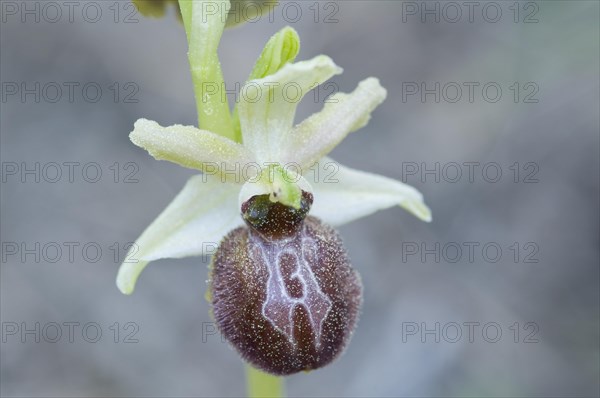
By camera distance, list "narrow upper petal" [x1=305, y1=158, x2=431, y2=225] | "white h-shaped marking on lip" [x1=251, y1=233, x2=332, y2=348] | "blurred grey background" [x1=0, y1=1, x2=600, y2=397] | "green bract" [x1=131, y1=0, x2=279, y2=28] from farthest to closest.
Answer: "blurred grey background" [x1=0, y1=1, x2=600, y2=397], "narrow upper petal" [x1=305, y1=158, x2=431, y2=225], "green bract" [x1=131, y1=0, x2=279, y2=28], "white h-shaped marking on lip" [x1=251, y1=233, x2=332, y2=348]

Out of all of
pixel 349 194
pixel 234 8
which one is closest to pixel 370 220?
pixel 349 194

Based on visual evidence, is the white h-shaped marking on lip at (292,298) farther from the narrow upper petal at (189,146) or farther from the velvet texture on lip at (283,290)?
the narrow upper petal at (189,146)

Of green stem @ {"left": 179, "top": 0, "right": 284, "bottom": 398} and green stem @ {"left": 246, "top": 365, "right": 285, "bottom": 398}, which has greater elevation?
green stem @ {"left": 179, "top": 0, "right": 284, "bottom": 398}

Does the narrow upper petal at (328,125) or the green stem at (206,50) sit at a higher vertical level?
the green stem at (206,50)

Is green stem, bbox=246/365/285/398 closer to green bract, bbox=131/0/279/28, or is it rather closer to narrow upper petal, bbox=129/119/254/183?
narrow upper petal, bbox=129/119/254/183

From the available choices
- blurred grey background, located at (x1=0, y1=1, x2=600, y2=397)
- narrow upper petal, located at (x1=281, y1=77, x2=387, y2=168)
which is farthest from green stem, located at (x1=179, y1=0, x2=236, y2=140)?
blurred grey background, located at (x1=0, y1=1, x2=600, y2=397)

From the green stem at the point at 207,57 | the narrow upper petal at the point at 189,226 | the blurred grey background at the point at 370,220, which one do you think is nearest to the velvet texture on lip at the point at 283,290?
the narrow upper petal at the point at 189,226
